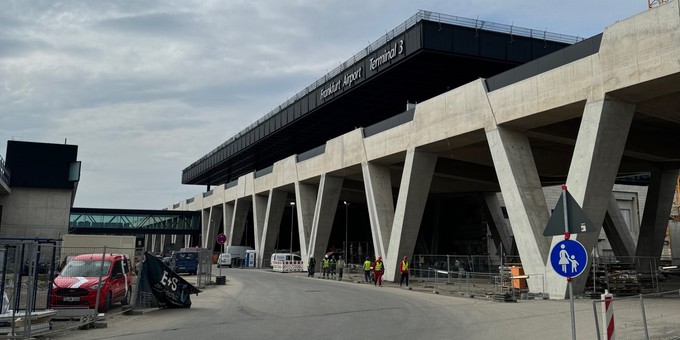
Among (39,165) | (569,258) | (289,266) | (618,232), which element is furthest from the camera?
(289,266)

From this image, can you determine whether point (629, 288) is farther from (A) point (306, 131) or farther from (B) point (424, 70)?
(A) point (306, 131)

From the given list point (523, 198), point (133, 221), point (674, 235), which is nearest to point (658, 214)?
point (523, 198)

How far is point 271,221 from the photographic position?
184 feet

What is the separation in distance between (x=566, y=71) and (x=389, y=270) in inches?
671

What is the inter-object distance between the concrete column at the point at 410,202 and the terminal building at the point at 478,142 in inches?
3.6

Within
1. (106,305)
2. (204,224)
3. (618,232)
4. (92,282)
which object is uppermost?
(204,224)

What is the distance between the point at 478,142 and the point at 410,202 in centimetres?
564

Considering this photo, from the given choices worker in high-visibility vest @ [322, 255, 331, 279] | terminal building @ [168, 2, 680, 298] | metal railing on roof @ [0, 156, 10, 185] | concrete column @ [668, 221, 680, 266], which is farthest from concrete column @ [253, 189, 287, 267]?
concrete column @ [668, 221, 680, 266]

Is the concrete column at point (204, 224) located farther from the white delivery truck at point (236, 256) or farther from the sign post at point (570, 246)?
the sign post at point (570, 246)

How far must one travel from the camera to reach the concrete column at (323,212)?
43344 mm

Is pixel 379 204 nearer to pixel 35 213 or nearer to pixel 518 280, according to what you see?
pixel 518 280

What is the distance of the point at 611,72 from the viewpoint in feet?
64.7

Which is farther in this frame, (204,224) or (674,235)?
(204,224)

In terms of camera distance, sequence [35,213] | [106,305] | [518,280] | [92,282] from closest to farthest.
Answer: [92,282]
[106,305]
[518,280]
[35,213]
